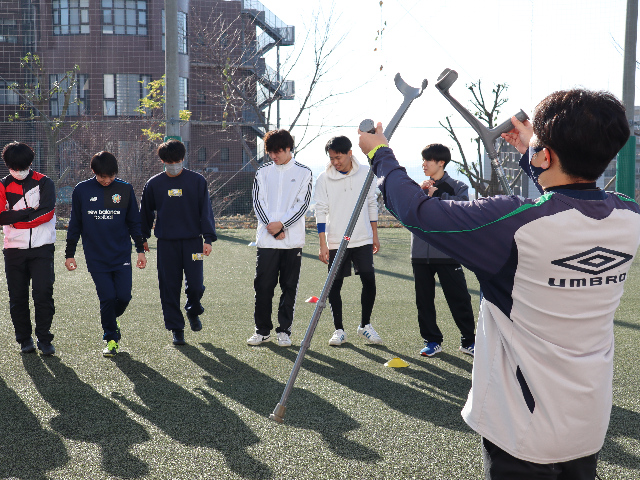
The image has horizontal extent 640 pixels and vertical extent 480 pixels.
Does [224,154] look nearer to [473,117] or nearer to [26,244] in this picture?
[26,244]

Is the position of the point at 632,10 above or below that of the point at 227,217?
above

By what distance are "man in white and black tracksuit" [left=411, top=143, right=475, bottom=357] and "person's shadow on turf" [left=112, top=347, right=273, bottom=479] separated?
1993mm

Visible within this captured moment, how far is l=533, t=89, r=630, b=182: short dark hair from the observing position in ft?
5.57

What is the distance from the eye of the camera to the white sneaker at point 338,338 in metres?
5.82

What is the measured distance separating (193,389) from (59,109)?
19.8 m

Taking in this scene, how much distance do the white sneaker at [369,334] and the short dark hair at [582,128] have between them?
420cm

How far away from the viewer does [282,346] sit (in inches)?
228

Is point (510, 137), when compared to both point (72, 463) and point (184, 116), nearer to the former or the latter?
point (72, 463)

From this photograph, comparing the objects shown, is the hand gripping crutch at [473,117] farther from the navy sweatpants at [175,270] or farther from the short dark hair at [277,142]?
the navy sweatpants at [175,270]

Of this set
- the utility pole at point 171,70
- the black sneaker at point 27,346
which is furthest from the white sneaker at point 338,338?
the utility pole at point 171,70

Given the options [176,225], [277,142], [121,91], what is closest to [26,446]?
[176,225]

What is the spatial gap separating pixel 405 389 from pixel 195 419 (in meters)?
1.45

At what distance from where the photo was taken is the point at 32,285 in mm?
5418

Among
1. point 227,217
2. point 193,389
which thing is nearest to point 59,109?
point 227,217
